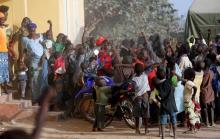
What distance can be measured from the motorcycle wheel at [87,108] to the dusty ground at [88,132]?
15 centimetres

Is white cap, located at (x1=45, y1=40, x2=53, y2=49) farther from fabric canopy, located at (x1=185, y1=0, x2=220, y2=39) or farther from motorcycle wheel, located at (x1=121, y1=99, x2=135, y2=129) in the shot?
fabric canopy, located at (x1=185, y1=0, x2=220, y2=39)

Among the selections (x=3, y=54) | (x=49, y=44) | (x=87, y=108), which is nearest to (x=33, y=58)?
(x=49, y=44)

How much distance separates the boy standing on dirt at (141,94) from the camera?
9.07 meters

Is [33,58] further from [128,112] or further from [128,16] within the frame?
[128,16]

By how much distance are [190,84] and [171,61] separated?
0.68 meters

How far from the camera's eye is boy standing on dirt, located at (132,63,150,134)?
9.07m

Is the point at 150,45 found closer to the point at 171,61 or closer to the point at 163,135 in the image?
the point at 171,61

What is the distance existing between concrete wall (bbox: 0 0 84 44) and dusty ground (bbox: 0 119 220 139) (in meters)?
3.00

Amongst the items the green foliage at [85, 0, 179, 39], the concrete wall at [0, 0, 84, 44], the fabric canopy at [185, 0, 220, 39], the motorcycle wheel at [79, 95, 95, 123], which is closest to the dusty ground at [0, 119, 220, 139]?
the motorcycle wheel at [79, 95, 95, 123]

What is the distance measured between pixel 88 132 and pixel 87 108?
2.63ft

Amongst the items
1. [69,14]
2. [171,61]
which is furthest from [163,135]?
[69,14]

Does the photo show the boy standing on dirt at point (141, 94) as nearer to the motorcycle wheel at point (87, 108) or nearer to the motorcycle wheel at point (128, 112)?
the motorcycle wheel at point (128, 112)

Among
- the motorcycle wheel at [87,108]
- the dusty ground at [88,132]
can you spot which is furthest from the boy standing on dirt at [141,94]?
the motorcycle wheel at [87,108]

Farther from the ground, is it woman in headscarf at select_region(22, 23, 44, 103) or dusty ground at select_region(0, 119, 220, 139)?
woman in headscarf at select_region(22, 23, 44, 103)
